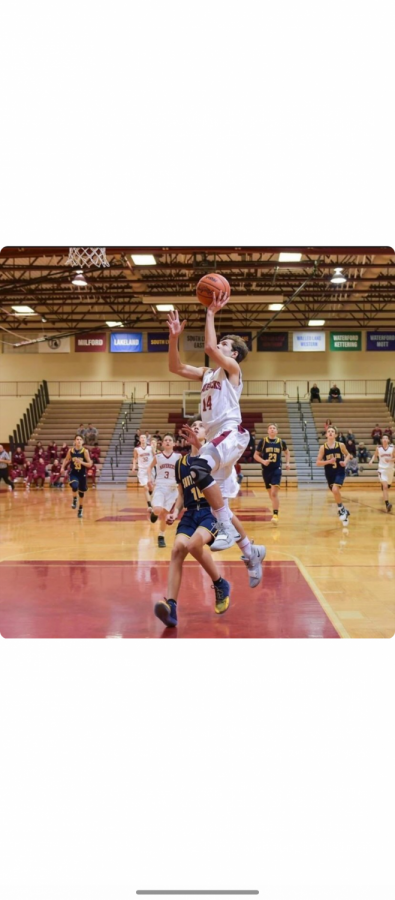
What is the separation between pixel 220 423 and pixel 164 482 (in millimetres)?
4011

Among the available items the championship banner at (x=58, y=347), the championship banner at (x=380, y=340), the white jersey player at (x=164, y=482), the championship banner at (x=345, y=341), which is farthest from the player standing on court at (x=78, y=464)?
the championship banner at (x=380, y=340)

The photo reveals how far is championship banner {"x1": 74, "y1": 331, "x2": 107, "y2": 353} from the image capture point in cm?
2452

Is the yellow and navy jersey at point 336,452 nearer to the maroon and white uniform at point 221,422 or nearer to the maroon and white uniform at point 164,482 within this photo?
the maroon and white uniform at point 164,482

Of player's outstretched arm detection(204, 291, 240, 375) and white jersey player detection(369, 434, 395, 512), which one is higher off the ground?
player's outstretched arm detection(204, 291, 240, 375)

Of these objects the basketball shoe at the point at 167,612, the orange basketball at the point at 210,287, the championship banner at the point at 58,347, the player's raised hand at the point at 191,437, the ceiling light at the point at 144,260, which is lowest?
the basketball shoe at the point at 167,612

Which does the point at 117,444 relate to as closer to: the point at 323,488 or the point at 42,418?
the point at 42,418

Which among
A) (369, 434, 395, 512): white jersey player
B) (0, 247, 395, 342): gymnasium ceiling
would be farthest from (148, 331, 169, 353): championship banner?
(369, 434, 395, 512): white jersey player

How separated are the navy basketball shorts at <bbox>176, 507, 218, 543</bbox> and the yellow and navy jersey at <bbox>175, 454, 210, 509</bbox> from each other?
37 mm

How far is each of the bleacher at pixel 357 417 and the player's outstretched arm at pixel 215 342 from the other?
Result: 64.6 feet

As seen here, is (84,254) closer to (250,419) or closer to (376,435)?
(376,435)

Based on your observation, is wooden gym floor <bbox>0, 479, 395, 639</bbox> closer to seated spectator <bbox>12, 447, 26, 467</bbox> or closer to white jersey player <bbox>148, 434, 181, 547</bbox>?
white jersey player <bbox>148, 434, 181, 547</bbox>

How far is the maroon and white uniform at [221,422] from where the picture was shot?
15.7 feet

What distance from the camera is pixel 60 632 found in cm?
453

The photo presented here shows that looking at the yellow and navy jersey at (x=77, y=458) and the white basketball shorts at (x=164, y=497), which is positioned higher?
the yellow and navy jersey at (x=77, y=458)
